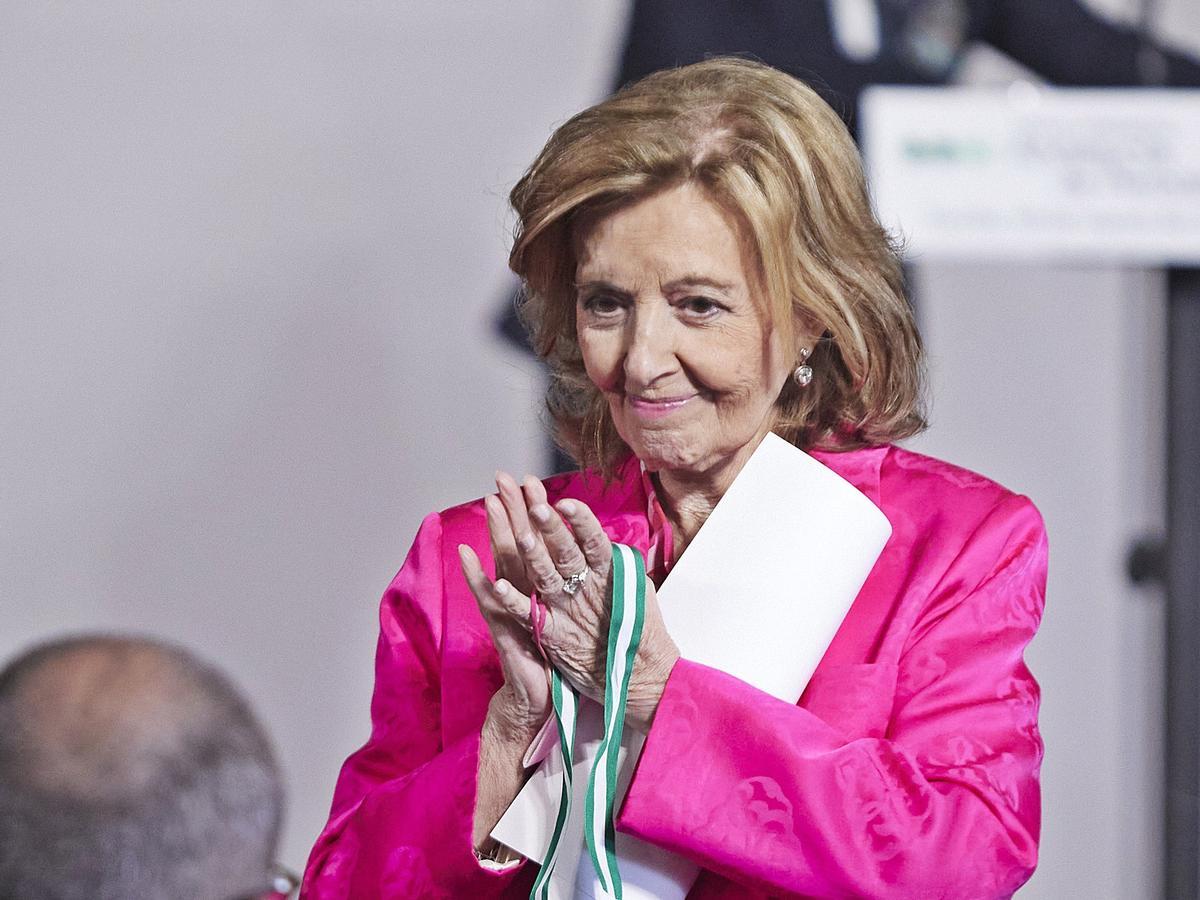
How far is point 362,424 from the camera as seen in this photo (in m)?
A: 3.37

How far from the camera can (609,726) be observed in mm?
1399

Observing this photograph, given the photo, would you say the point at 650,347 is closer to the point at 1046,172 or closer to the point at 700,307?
the point at 700,307

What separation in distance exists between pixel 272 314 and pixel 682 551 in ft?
6.23

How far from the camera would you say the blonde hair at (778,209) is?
1.54m

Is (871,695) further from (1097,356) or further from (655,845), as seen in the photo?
(1097,356)

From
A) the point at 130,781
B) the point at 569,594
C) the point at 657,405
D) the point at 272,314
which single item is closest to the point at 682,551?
the point at 657,405

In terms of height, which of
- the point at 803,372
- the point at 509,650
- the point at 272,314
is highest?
the point at 803,372

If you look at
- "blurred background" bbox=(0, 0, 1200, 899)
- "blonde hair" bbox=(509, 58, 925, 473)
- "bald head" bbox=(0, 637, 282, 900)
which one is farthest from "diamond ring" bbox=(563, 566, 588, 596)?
"blurred background" bbox=(0, 0, 1200, 899)

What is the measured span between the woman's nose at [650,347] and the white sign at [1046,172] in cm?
180

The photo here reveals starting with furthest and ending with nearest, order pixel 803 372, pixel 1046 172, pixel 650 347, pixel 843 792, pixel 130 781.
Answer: pixel 1046 172
pixel 803 372
pixel 650 347
pixel 843 792
pixel 130 781

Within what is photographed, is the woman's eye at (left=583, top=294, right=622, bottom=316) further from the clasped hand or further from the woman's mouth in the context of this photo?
the clasped hand

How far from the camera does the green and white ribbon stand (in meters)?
1.37

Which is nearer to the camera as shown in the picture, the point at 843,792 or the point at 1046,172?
the point at 843,792

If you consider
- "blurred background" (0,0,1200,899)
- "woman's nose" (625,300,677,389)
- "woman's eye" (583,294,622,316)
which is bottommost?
"blurred background" (0,0,1200,899)
